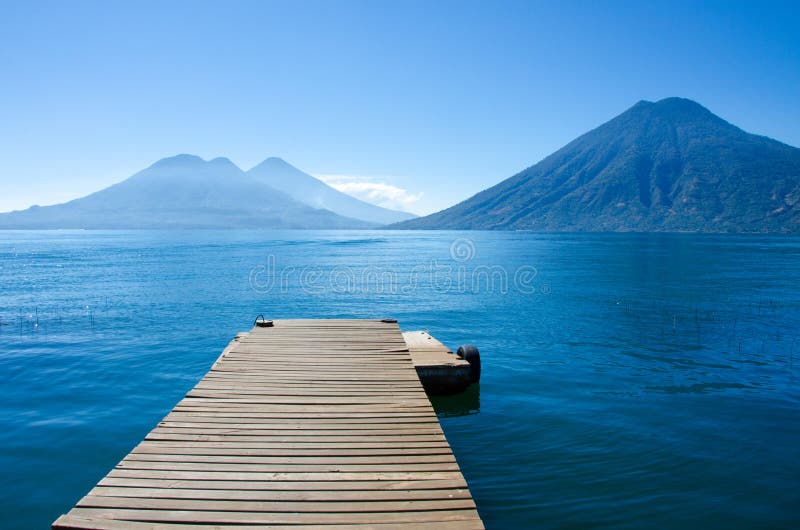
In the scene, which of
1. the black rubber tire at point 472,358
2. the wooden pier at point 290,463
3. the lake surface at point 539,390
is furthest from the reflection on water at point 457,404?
the wooden pier at point 290,463

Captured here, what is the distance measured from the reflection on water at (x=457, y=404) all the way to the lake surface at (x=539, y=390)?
2.8 inches

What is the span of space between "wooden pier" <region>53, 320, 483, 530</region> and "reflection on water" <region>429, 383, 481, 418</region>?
336 cm

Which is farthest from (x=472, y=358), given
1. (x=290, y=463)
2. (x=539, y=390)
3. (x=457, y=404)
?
(x=290, y=463)

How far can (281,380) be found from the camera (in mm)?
10117

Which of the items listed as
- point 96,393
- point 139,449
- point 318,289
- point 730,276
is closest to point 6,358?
point 96,393

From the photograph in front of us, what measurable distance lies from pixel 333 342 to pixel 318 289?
2724 centimetres

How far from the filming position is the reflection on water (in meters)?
13.5

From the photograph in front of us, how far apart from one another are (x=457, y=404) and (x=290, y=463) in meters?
8.24

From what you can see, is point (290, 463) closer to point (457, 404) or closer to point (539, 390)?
point (457, 404)

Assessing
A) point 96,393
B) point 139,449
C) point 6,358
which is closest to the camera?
point 139,449

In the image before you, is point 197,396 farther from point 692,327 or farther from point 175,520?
point 692,327

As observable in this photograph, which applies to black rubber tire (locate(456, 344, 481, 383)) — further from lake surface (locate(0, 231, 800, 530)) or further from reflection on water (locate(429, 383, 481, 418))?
lake surface (locate(0, 231, 800, 530))

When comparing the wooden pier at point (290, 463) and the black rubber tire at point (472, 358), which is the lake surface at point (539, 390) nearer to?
the black rubber tire at point (472, 358)

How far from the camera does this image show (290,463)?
6.45m
